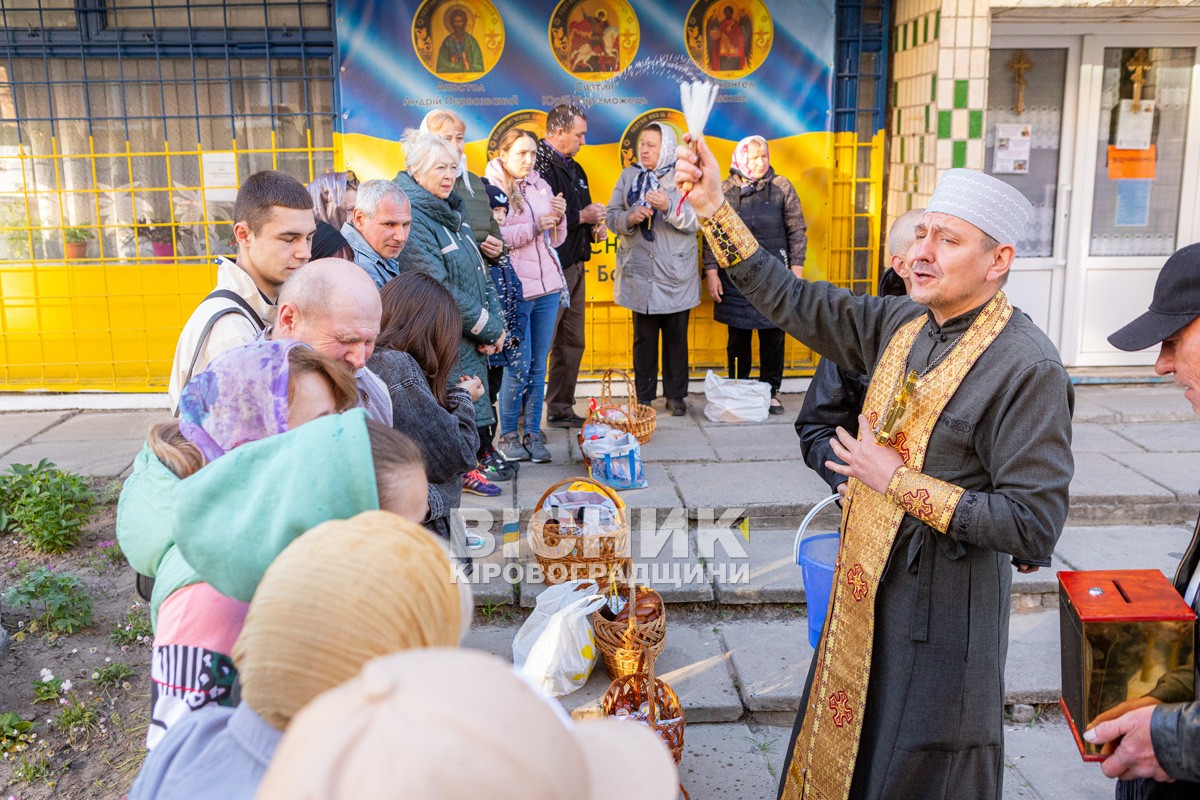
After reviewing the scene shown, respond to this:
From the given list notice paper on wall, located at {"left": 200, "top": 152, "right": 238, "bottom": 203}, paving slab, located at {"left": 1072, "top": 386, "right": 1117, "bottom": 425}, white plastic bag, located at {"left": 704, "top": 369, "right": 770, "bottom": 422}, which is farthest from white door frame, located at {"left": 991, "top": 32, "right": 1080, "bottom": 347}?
notice paper on wall, located at {"left": 200, "top": 152, "right": 238, "bottom": 203}

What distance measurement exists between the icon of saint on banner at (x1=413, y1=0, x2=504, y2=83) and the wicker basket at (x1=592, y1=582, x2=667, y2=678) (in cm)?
461

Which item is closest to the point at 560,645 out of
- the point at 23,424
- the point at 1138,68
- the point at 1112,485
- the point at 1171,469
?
the point at 1112,485

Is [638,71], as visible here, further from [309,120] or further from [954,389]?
[954,389]

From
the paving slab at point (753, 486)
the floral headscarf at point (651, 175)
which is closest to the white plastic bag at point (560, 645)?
the paving slab at point (753, 486)

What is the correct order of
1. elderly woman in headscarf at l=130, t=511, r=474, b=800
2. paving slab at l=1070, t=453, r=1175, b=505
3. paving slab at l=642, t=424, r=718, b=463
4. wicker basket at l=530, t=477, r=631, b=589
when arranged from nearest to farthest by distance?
elderly woman in headscarf at l=130, t=511, r=474, b=800 < wicker basket at l=530, t=477, r=631, b=589 < paving slab at l=1070, t=453, r=1175, b=505 < paving slab at l=642, t=424, r=718, b=463

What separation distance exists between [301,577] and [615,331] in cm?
661

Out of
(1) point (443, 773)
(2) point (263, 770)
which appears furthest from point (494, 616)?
(1) point (443, 773)

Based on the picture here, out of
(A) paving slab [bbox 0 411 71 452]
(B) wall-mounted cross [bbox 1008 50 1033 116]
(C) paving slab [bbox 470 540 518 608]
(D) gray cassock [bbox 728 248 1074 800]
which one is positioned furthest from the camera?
(B) wall-mounted cross [bbox 1008 50 1033 116]

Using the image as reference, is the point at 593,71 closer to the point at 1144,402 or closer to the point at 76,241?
the point at 76,241

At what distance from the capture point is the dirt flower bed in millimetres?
3494

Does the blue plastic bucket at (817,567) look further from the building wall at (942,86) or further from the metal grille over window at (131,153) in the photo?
the metal grille over window at (131,153)

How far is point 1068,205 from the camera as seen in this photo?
297 inches

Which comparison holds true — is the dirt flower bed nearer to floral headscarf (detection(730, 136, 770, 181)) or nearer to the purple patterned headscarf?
the purple patterned headscarf

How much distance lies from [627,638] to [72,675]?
228 centimetres
